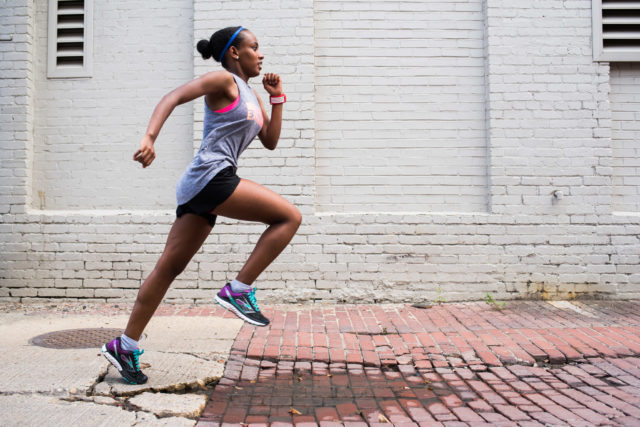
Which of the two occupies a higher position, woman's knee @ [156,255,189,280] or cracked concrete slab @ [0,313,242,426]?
woman's knee @ [156,255,189,280]

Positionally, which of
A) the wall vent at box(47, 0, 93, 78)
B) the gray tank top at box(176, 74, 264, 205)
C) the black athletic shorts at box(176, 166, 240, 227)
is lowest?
the black athletic shorts at box(176, 166, 240, 227)

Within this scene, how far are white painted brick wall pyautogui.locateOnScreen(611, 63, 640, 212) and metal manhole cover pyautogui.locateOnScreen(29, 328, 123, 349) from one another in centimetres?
531

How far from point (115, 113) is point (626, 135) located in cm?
566

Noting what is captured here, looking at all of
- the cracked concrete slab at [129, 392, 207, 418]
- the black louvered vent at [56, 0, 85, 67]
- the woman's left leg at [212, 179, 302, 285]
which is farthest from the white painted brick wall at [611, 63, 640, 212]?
the black louvered vent at [56, 0, 85, 67]

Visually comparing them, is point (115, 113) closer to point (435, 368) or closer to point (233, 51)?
point (233, 51)

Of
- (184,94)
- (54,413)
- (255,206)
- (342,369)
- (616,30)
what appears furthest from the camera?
(616,30)

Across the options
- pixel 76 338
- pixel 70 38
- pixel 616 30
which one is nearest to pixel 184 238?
pixel 76 338

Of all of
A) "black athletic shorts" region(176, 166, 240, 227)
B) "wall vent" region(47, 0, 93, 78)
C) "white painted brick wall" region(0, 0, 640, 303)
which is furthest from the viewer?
"wall vent" region(47, 0, 93, 78)

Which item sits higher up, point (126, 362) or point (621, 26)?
point (621, 26)

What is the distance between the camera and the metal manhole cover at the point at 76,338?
3869mm

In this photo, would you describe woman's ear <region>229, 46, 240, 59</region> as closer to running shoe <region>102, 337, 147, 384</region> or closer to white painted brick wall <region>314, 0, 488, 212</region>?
running shoe <region>102, 337, 147, 384</region>

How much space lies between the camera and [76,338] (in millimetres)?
4078

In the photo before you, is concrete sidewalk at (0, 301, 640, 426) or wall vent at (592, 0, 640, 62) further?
wall vent at (592, 0, 640, 62)

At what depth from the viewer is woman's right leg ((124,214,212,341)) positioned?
9.39 feet
